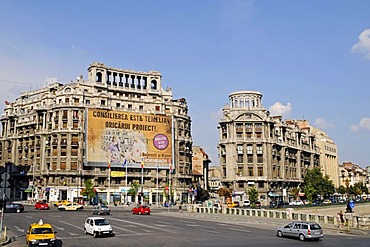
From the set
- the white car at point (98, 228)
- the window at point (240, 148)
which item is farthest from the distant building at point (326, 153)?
the white car at point (98, 228)

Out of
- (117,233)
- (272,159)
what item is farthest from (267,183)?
(117,233)

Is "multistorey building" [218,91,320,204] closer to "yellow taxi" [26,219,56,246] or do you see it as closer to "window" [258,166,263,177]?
"window" [258,166,263,177]

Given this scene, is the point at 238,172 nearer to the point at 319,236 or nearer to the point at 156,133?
the point at 156,133

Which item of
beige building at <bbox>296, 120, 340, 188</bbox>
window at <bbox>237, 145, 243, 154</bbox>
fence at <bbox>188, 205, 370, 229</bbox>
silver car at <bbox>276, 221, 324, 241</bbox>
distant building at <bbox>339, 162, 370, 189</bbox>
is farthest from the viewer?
distant building at <bbox>339, 162, 370, 189</bbox>

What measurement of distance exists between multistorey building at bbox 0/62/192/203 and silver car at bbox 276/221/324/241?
209 ft

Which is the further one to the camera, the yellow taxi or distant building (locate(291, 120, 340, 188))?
distant building (locate(291, 120, 340, 188))

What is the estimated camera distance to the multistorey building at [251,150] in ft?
323

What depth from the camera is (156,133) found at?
10831 centimetres

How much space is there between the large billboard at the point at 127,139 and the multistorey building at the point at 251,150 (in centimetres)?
1503

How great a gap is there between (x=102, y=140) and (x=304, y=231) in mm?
76102

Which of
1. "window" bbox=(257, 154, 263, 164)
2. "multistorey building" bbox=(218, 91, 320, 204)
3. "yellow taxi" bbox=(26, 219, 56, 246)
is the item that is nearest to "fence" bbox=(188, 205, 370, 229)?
"yellow taxi" bbox=(26, 219, 56, 246)

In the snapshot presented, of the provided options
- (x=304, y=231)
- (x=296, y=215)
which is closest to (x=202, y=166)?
(x=296, y=215)

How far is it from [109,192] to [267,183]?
1494 inches

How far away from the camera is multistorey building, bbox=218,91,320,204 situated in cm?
9856
